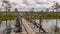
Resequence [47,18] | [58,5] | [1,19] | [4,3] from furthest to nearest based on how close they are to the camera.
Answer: [4,3] → [58,5] → [47,18] → [1,19]

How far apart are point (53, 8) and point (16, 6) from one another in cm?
525

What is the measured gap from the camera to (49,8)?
23594 mm

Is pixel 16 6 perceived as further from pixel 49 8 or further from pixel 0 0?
pixel 49 8

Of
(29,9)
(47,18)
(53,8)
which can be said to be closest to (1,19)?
(47,18)

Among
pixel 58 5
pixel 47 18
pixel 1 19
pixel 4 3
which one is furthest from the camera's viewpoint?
pixel 4 3

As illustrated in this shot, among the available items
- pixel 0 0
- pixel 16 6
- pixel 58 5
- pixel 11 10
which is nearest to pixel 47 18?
pixel 58 5

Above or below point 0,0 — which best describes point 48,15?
below

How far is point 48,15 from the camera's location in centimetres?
1970

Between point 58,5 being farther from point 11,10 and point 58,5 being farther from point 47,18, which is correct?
point 11,10

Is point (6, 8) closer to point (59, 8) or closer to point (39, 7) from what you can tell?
point (39, 7)

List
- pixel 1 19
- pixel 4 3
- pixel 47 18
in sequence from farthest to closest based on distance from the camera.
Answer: pixel 4 3 → pixel 47 18 → pixel 1 19

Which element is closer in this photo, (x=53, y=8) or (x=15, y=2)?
(x=53, y=8)

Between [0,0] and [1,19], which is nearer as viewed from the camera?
[1,19]

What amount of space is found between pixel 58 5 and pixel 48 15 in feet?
10.7
